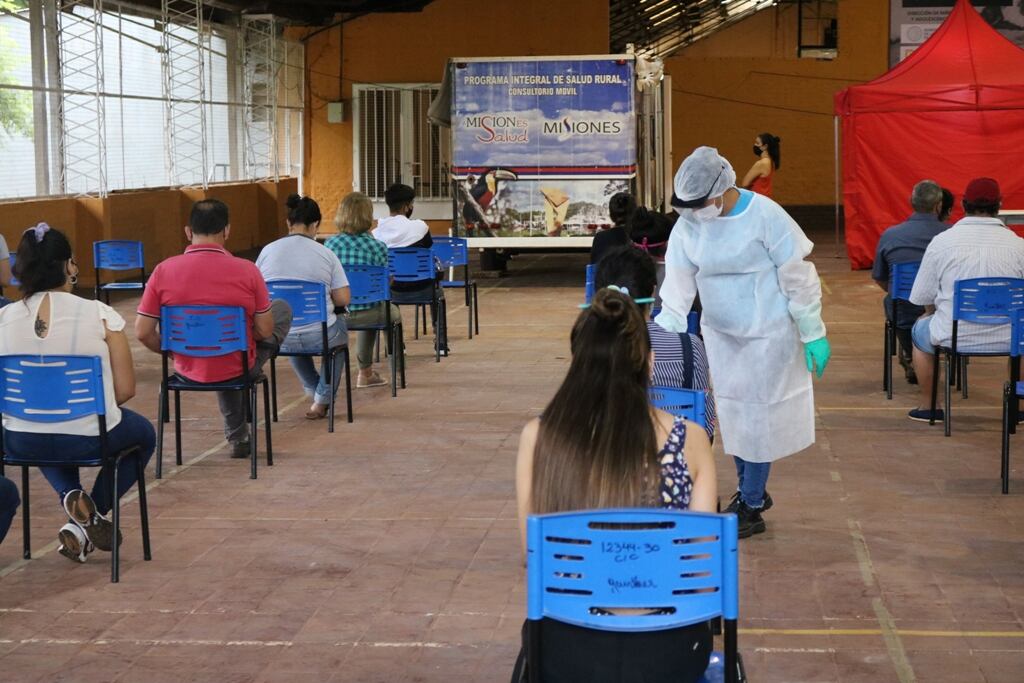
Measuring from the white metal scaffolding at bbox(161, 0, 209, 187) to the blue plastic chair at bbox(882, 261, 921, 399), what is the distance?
1258 cm

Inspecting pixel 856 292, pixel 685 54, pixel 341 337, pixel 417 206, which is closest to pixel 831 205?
pixel 685 54

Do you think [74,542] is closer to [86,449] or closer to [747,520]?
[86,449]

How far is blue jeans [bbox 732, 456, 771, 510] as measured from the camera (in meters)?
5.60

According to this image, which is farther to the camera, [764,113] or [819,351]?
[764,113]

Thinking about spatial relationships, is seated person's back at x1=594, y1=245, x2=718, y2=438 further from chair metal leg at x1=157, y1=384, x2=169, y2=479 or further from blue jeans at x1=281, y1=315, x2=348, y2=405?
blue jeans at x1=281, y1=315, x2=348, y2=405


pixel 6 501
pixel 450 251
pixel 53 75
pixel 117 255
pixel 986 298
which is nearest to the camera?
pixel 6 501

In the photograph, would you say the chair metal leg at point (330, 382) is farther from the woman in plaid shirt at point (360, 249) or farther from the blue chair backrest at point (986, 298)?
the blue chair backrest at point (986, 298)

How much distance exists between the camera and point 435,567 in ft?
17.7

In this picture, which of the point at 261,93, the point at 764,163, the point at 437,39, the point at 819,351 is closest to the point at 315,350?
the point at 819,351

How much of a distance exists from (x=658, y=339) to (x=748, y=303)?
0.57 metres

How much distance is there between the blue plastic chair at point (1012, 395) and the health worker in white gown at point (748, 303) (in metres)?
1.24

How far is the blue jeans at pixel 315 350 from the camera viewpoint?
26.7 feet

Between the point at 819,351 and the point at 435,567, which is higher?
the point at 819,351

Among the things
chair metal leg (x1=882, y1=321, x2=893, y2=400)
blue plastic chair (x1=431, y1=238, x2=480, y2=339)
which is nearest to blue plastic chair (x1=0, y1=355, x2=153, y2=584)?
chair metal leg (x1=882, y1=321, x2=893, y2=400)
